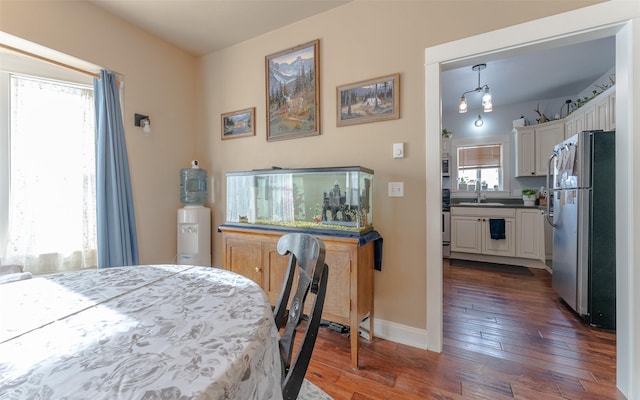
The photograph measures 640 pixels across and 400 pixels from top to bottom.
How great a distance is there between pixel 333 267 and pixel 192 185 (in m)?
1.94

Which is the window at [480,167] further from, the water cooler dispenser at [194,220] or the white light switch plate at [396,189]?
the water cooler dispenser at [194,220]

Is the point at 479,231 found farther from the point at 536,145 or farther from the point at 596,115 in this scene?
the point at 596,115

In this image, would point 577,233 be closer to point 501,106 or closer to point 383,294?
point 383,294

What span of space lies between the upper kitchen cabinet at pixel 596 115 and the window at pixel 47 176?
4.85 meters

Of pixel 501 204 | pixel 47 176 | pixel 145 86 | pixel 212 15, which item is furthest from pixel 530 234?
pixel 47 176

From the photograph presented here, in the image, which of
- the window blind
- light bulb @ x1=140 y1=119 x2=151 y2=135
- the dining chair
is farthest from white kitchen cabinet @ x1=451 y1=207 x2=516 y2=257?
light bulb @ x1=140 y1=119 x2=151 y2=135

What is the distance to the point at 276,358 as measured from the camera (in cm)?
68

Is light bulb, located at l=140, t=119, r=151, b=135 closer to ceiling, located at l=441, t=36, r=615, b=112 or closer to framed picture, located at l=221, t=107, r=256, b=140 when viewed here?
framed picture, located at l=221, t=107, r=256, b=140

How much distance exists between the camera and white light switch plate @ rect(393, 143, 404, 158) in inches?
75.9

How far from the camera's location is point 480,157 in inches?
182

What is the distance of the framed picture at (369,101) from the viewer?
1.95 metres

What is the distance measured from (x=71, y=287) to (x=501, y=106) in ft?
18.4

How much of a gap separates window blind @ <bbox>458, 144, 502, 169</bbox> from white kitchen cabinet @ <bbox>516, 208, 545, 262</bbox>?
1.12 metres

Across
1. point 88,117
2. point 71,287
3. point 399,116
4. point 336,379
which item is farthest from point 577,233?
point 88,117
